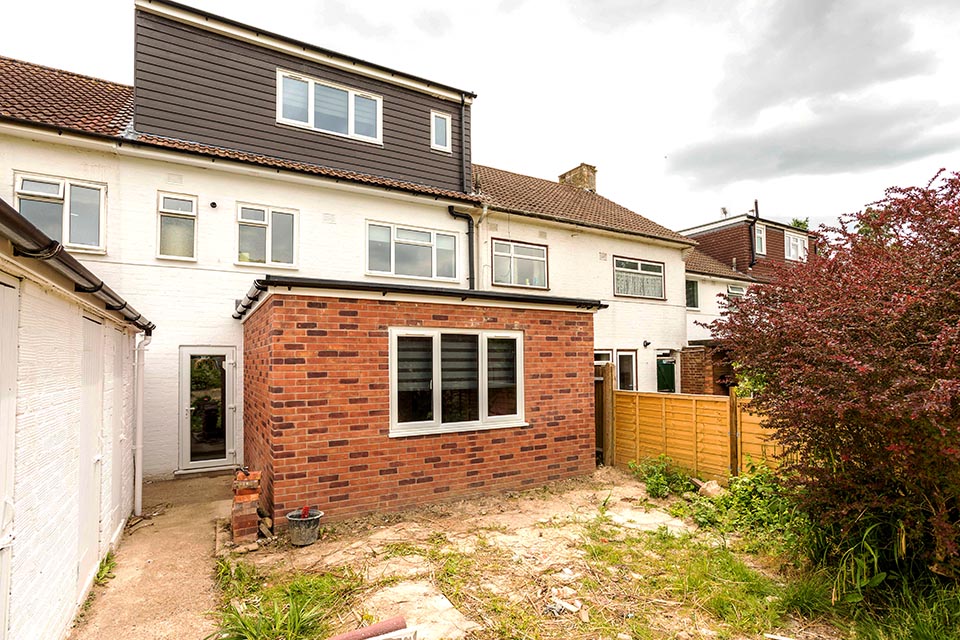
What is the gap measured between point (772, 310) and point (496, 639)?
370cm

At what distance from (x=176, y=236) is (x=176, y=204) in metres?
0.59

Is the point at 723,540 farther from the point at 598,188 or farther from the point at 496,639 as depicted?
the point at 598,188

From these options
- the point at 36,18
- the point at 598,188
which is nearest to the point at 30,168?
the point at 36,18

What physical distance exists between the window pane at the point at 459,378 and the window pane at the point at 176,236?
5.43 meters

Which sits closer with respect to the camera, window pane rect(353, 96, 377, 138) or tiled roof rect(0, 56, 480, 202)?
tiled roof rect(0, 56, 480, 202)

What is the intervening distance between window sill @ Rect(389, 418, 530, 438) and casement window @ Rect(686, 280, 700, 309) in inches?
452

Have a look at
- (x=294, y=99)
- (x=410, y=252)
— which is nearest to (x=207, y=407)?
(x=410, y=252)

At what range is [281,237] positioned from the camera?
9328 millimetres

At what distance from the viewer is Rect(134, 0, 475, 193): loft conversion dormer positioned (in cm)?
898

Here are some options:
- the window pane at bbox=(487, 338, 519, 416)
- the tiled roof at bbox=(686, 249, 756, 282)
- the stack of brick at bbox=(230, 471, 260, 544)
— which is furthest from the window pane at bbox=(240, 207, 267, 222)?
the tiled roof at bbox=(686, 249, 756, 282)

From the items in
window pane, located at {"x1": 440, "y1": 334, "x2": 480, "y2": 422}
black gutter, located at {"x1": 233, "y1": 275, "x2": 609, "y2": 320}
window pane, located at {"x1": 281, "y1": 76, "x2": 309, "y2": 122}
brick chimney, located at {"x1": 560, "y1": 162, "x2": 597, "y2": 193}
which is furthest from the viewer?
brick chimney, located at {"x1": 560, "y1": 162, "x2": 597, "y2": 193}

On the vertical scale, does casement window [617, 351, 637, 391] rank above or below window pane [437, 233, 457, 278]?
below

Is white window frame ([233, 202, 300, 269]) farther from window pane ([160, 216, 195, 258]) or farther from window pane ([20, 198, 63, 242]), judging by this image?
window pane ([20, 198, 63, 242])

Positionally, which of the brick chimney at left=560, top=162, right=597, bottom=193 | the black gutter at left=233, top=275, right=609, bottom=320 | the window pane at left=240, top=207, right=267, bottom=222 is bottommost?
the black gutter at left=233, top=275, right=609, bottom=320
